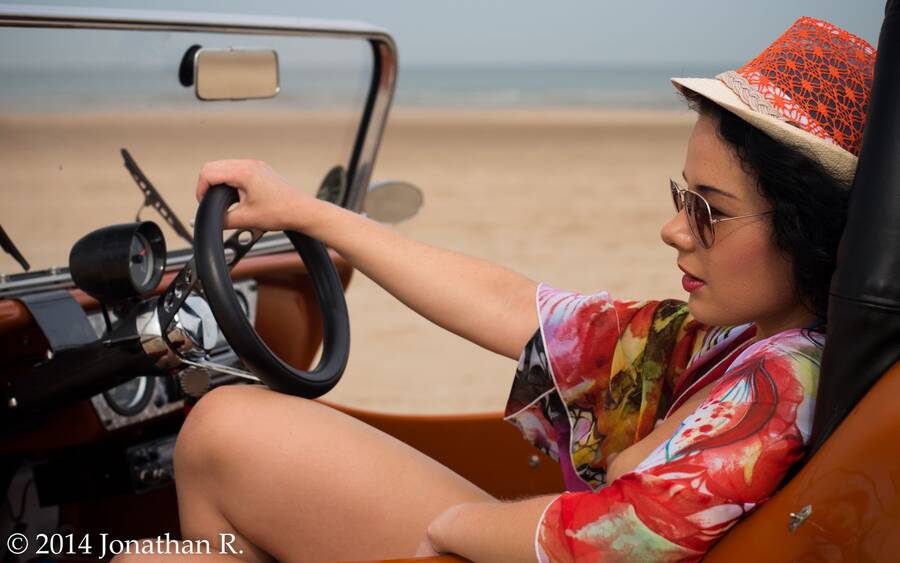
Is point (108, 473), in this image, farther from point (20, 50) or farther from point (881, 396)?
point (881, 396)

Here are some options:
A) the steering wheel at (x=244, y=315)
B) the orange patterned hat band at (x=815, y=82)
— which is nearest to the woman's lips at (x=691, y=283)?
the orange patterned hat band at (x=815, y=82)

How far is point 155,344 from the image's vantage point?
158 cm

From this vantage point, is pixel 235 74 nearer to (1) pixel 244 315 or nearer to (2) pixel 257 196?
(2) pixel 257 196

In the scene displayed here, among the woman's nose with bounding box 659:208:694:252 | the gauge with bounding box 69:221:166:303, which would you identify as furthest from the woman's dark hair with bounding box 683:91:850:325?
the gauge with bounding box 69:221:166:303

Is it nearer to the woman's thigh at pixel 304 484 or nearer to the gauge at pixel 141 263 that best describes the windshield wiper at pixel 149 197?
the gauge at pixel 141 263

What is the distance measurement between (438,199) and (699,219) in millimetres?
9874

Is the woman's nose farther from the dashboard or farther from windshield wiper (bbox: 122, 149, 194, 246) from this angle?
windshield wiper (bbox: 122, 149, 194, 246)

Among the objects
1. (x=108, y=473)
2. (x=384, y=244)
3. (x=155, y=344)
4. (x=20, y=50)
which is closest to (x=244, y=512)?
(x=155, y=344)

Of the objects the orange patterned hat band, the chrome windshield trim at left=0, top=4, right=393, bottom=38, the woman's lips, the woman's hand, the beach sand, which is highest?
the chrome windshield trim at left=0, top=4, right=393, bottom=38

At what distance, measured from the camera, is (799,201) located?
3.79 ft

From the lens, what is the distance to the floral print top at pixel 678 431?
1.05 meters

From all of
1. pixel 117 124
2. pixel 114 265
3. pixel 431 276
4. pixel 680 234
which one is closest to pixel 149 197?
pixel 117 124

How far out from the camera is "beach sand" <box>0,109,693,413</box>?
2.00 m

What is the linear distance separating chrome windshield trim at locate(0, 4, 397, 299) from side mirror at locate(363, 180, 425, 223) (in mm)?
192
